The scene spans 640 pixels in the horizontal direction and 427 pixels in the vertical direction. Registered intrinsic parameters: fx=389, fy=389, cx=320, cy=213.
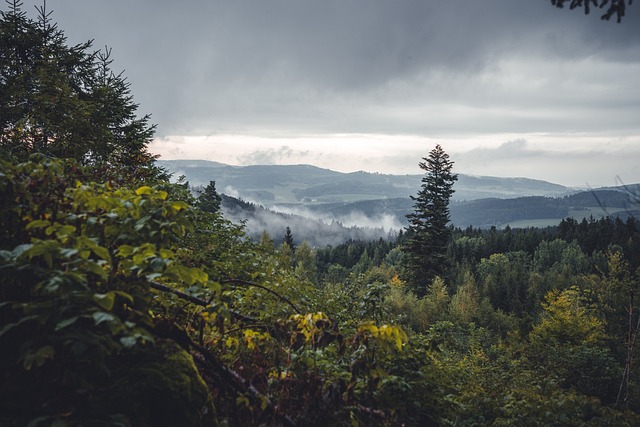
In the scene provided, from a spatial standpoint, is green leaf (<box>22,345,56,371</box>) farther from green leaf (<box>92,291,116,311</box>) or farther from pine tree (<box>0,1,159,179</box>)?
pine tree (<box>0,1,159,179</box>)

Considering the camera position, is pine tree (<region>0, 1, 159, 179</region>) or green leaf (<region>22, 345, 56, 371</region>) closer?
green leaf (<region>22, 345, 56, 371</region>)

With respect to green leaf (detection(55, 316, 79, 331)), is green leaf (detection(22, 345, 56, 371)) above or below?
below

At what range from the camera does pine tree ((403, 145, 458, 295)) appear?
39625mm

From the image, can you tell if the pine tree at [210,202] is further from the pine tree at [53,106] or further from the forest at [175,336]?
the forest at [175,336]

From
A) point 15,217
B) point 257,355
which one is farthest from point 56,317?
point 257,355

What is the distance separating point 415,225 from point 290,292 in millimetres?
35126

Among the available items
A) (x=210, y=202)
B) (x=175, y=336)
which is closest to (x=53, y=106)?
(x=175, y=336)

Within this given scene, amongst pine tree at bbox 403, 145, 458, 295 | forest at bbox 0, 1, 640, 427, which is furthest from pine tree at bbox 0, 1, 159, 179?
pine tree at bbox 403, 145, 458, 295

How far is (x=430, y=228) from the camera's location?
39.6 meters

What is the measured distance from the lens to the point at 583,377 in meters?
20.2

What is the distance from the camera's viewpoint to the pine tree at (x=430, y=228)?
39625 millimetres

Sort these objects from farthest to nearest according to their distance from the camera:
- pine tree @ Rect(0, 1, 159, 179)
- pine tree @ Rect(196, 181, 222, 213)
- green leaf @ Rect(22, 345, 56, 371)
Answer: pine tree @ Rect(196, 181, 222, 213) < pine tree @ Rect(0, 1, 159, 179) < green leaf @ Rect(22, 345, 56, 371)

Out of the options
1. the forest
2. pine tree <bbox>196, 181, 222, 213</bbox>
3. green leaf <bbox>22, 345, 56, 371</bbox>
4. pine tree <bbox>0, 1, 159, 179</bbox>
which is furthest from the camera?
pine tree <bbox>196, 181, 222, 213</bbox>

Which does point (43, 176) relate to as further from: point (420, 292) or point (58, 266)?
point (420, 292)
